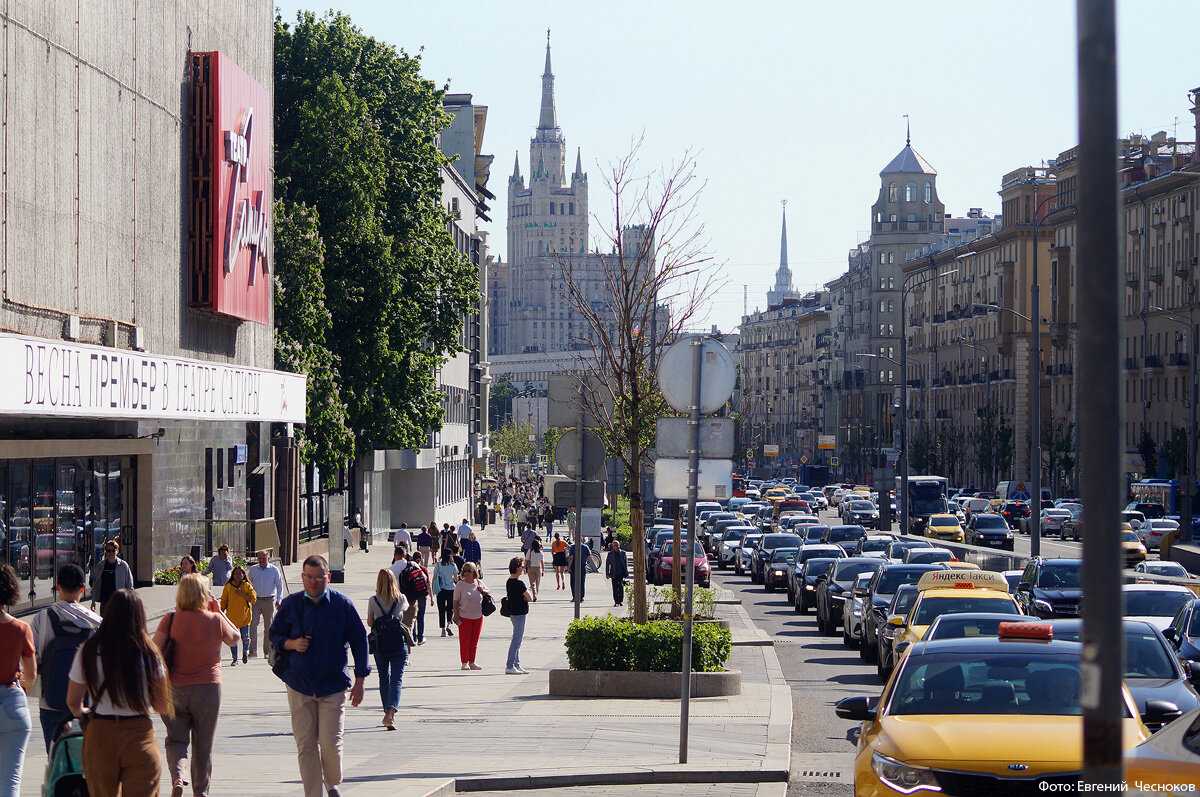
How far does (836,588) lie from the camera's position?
99.7 ft

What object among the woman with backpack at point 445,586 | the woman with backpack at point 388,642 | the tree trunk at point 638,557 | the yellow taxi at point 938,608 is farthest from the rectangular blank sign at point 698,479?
the woman with backpack at point 445,586

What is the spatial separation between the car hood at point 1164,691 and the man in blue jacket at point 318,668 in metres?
6.27

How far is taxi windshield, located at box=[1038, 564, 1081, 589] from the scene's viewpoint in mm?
26469

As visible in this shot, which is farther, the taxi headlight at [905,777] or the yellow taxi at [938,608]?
the yellow taxi at [938,608]

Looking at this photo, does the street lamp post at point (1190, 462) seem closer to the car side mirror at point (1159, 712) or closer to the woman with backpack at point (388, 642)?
the woman with backpack at point (388, 642)

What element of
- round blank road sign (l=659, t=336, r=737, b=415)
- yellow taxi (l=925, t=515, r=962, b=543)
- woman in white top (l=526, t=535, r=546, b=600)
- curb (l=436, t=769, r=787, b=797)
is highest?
round blank road sign (l=659, t=336, r=737, b=415)

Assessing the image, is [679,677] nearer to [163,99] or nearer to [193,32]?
[163,99]

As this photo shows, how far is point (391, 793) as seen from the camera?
11297 mm

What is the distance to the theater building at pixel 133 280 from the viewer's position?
2325 centimetres

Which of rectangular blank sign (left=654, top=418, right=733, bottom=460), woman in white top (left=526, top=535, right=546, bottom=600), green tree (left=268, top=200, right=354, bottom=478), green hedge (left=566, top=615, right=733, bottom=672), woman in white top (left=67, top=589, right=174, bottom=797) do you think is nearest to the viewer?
woman in white top (left=67, top=589, right=174, bottom=797)

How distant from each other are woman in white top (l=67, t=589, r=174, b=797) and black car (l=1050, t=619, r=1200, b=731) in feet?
23.0

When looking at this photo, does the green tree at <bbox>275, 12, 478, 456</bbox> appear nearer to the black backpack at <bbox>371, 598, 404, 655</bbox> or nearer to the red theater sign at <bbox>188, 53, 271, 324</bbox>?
the red theater sign at <bbox>188, 53, 271, 324</bbox>

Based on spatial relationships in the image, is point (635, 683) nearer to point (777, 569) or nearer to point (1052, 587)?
point (1052, 587)

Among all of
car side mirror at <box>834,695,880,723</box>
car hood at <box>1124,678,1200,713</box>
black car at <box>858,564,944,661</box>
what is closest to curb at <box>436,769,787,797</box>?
car side mirror at <box>834,695,880,723</box>
